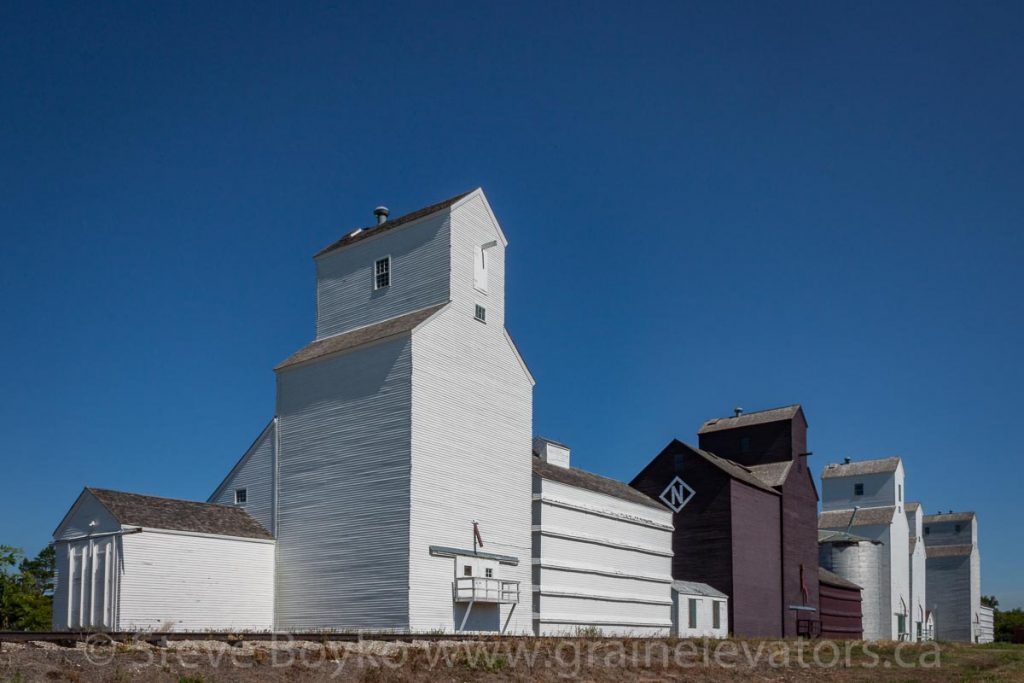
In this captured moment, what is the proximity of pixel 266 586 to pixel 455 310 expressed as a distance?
11558 mm

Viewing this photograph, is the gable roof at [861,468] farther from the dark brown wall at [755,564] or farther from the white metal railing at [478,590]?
the white metal railing at [478,590]

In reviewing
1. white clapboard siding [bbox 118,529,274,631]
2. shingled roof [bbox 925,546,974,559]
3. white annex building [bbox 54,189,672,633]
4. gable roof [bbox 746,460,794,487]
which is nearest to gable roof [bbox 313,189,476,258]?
white annex building [bbox 54,189,672,633]

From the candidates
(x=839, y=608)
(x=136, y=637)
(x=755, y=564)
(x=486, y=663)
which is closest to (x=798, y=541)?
(x=755, y=564)

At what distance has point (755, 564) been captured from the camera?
49.0 metres

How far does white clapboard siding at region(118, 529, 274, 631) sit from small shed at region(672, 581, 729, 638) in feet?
65.6

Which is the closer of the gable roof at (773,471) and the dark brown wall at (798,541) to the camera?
the dark brown wall at (798,541)

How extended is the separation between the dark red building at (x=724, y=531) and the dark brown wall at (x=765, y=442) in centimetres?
500

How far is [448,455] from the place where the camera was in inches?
1273

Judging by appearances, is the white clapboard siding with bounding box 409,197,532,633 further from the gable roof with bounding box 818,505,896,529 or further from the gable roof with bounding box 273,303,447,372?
the gable roof with bounding box 818,505,896,529

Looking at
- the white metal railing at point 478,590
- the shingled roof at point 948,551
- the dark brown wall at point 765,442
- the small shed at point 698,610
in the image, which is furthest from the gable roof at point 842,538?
the white metal railing at point 478,590

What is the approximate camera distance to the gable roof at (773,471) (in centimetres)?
5341

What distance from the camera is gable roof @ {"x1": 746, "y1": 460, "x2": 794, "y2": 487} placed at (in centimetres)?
5341

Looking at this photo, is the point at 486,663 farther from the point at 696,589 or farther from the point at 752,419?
the point at 752,419

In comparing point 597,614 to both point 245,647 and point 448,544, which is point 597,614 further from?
point 245,647
